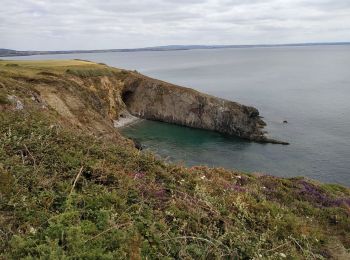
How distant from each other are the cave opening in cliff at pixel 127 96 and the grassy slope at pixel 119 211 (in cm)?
6465

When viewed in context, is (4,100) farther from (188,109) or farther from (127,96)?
(127,96)

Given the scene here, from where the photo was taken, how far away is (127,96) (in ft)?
258

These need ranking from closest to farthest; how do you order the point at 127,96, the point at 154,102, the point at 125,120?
the point at 125,120
the point at 154,102
the point at 127,96

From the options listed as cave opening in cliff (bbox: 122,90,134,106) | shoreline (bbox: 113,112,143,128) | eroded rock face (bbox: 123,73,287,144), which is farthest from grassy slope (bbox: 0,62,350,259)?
cave opening in cliff (bbox: 122,90,134,106)

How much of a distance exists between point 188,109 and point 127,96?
15135mm

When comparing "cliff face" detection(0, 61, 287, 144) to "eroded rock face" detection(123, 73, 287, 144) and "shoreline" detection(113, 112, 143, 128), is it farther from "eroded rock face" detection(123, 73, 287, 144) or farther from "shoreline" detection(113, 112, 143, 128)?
"shoreline" detection(113, 112, 143, 128)

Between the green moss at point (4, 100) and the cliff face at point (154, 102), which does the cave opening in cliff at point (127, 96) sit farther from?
the green moss at point (4, 100)

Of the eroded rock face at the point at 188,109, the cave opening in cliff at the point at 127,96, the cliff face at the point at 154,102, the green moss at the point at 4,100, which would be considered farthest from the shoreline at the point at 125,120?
the green moss at the point at 4,100

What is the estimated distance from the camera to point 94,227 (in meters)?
7.47

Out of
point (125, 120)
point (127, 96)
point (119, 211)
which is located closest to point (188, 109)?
point (125, 120)

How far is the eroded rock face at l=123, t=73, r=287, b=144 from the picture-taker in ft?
216

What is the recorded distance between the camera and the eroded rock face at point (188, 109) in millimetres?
65750

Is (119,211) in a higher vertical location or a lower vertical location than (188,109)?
higher

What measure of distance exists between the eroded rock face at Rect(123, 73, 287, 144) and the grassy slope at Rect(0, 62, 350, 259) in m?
50.5
